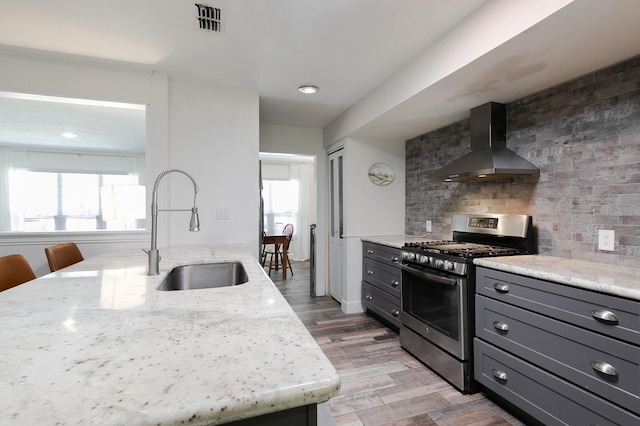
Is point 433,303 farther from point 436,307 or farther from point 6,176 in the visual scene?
point 6,176

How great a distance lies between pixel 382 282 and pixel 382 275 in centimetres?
7

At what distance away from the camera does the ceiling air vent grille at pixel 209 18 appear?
68.6 inches

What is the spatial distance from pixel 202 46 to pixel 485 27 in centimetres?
181

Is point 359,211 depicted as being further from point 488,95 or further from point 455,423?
point 455,423

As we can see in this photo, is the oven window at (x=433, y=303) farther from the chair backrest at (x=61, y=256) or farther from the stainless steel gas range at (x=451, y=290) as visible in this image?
the chair backrest at (x=61, y=256)

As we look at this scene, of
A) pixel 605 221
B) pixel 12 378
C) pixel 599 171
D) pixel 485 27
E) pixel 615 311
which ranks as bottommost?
pixel 615 311

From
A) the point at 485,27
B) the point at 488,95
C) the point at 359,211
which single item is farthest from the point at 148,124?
the point at 488,95

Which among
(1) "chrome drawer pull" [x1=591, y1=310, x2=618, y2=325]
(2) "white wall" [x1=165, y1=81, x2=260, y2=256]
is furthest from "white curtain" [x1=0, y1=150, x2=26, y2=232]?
(1) "chrome drawer pull" [x1=591, y1=310, x2=618, y2=325]

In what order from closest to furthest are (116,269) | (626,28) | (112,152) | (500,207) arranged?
(626,28) < (116,269) < (500,207) < (112,152)

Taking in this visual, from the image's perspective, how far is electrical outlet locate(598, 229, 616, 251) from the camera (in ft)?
5.72

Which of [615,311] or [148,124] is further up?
[148,124]

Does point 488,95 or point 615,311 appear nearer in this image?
point 615,311

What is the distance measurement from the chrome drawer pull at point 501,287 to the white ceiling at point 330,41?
1295 mm

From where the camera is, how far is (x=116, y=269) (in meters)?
1.54
